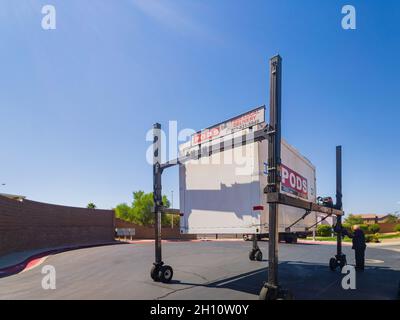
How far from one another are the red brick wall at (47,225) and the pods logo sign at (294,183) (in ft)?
50.2

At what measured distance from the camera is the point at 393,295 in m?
7.85

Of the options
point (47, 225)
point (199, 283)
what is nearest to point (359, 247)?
point (199, 283)

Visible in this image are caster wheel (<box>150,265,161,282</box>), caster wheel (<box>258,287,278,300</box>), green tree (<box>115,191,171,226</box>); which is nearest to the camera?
caster wheel (<box>258,287,278,300</box>)

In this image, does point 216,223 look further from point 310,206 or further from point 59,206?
point 59,206

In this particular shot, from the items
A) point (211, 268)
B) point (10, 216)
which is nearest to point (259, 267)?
point (211, 268)

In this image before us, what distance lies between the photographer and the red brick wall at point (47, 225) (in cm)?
1873

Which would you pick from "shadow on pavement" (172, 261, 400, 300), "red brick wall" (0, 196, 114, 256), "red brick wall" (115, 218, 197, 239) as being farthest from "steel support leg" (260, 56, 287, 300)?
"red brick wall" (115, 218, 197, 239)

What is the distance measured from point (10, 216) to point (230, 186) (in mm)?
15334

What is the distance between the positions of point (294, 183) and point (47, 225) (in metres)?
20.1

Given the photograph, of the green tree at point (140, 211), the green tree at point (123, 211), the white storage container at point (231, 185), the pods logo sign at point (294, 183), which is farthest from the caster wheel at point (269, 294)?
the green tree at point (123, 211)

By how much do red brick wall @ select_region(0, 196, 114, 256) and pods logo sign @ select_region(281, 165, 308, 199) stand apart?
15.3 meters

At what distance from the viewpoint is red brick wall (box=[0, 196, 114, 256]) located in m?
18.7

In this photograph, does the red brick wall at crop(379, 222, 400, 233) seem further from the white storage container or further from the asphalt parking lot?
the white storage container
